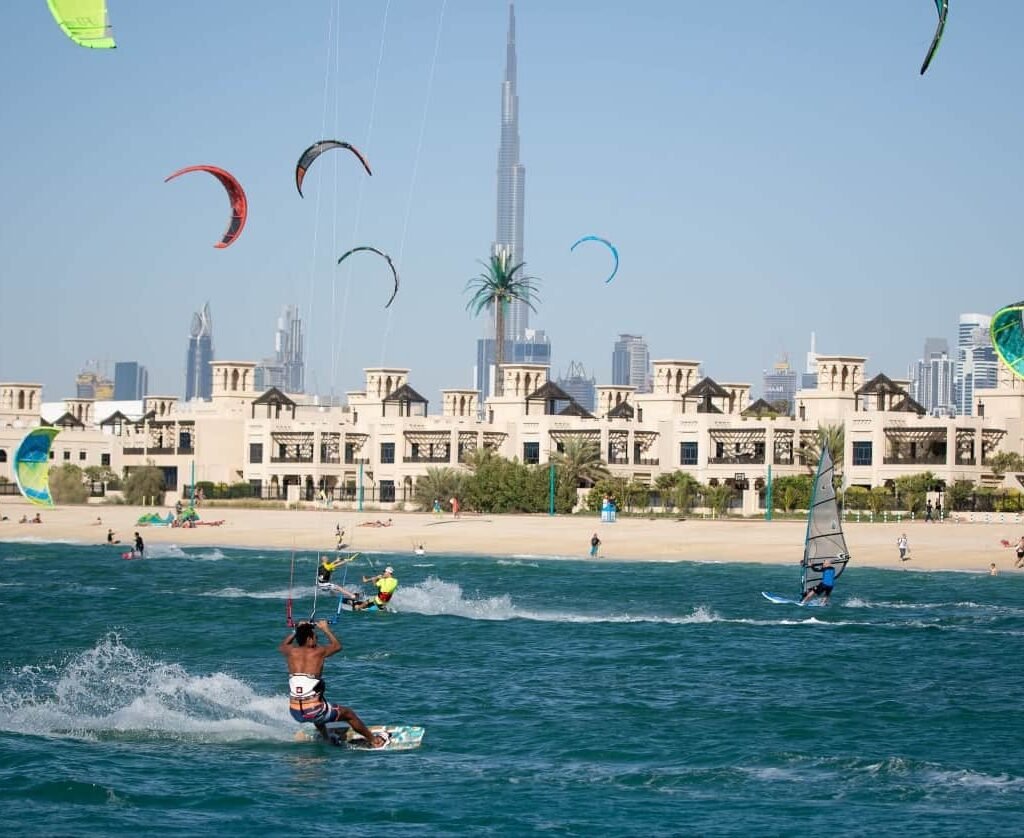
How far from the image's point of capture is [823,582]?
39094mm

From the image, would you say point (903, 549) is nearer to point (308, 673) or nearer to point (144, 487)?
point (308, 673)

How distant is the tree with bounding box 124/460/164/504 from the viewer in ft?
294

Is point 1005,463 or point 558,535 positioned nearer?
point 558,535

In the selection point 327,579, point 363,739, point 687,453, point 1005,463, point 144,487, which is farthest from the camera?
point 144,487

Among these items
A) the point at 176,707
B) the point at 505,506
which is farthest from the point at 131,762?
the point at 505,506

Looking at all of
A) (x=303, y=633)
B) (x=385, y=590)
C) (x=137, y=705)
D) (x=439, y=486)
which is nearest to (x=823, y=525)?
(x=385, y=590)

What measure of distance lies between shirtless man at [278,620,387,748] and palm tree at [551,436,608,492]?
57.7 m

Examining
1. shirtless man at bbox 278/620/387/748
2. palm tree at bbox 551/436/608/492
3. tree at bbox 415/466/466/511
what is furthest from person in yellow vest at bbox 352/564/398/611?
tree at bbox 415/466/466/511

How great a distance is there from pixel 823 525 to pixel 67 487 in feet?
196

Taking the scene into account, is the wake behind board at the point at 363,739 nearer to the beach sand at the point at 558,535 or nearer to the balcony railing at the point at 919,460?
the beach sand at the point at 558,535

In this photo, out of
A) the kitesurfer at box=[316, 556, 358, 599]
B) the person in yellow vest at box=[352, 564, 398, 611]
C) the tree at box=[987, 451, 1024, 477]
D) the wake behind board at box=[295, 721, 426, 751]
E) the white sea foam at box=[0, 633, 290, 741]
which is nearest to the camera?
the wake behind board at box=[295, 721, 426, 751]

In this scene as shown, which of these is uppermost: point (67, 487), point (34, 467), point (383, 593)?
point (67, 487)

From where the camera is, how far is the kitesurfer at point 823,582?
39125 mm

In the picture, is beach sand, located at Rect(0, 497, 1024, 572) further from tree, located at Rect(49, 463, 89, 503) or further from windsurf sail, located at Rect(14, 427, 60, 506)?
windsurf sail, located at Rect(14, 427, 60, 506)
